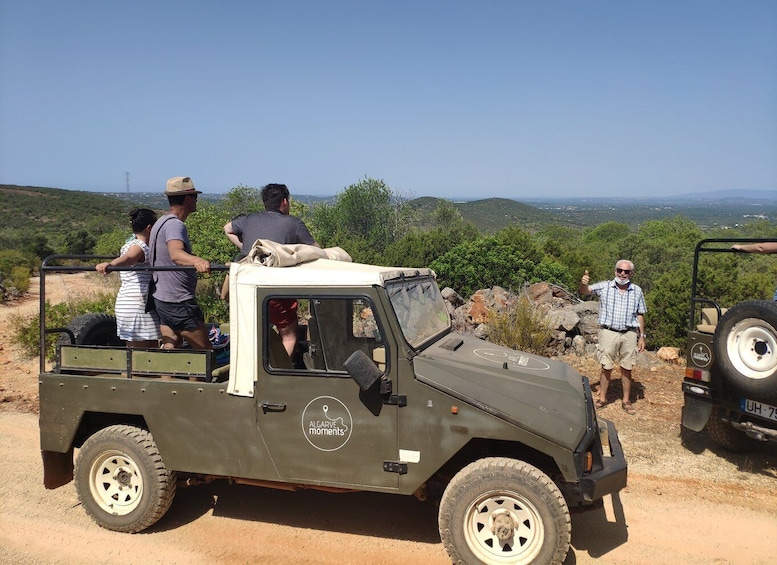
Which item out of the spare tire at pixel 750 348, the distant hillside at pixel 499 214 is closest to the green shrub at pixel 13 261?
the spare tire at pixel 750 348

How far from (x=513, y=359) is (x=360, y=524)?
1799mm

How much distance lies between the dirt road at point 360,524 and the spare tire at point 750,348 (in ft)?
3.49

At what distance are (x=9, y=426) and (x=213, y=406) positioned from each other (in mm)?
4347

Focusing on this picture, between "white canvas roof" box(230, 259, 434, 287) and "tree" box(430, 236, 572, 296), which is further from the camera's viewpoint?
"tree" box(430, 236, 572, 296)

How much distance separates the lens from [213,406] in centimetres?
428

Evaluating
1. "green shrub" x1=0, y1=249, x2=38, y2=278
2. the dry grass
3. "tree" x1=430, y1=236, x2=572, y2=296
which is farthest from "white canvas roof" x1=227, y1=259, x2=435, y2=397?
"green shrub" x1=0, y1=249, x2=38, y2=278

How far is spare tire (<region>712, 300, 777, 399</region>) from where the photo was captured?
5137 millimetres

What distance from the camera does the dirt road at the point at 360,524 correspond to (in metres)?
4.28

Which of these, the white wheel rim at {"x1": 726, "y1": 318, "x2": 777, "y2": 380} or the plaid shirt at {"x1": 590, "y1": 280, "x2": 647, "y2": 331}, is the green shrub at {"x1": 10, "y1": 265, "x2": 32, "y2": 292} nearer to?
the plaid shirt at {"x1": 590, "y1": 280, "x2": 647, "y2": 331}

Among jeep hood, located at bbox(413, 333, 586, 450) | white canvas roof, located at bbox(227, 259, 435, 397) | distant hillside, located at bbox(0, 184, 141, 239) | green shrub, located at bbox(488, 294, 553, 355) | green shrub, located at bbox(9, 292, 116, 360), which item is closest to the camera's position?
jeep hood, located at bbox(413, 333, 586, 450)

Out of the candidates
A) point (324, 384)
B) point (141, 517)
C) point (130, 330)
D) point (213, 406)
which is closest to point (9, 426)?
point (130, 330)

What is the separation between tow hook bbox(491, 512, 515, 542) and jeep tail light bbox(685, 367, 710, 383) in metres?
3.22

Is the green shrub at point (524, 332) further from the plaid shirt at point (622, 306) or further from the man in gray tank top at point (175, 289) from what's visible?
the man in gray tank top at point (175, 289)

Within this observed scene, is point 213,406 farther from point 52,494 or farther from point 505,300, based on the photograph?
point 505,300
